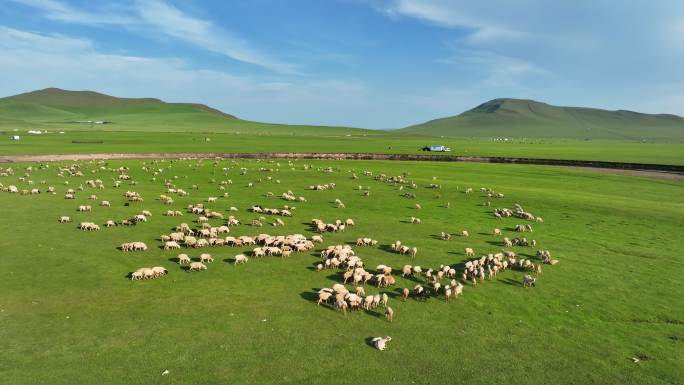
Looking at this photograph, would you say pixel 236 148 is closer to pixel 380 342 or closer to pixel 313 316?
pixel 313 316

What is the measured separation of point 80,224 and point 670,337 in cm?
2896

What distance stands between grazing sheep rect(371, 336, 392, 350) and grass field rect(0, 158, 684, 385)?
0.25m

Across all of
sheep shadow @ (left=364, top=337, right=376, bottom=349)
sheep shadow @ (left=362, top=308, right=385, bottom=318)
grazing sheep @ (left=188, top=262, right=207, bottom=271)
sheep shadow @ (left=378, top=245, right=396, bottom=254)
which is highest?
sheep shadow @ (left=378, top=245, right=396, bottom=254)

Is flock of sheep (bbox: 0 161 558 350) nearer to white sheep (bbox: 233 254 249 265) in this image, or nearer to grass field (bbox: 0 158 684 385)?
white sheep (bbox: 233 254 249 265)

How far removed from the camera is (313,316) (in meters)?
14.9

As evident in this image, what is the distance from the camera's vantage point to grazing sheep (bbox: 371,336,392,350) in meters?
12.9

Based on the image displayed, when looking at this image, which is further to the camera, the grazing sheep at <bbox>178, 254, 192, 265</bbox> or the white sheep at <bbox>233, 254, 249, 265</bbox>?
the white sheep at <bbox>233, 254, 249, 265</bbox>

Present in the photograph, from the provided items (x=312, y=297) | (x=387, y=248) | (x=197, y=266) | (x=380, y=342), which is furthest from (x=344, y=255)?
(x=380, y=342)

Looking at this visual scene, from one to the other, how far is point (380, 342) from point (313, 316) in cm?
290

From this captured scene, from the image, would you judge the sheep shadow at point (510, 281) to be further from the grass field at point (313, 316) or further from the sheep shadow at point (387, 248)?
the sheep shadow at point (387, 248)

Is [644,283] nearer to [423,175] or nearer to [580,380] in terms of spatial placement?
[580,380]

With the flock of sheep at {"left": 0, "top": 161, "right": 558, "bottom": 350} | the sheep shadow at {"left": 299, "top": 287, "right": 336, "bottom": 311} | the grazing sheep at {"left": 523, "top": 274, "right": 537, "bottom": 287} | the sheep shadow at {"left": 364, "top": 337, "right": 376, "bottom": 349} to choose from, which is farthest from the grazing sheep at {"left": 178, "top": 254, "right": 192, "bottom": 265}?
the grazing sheep at {"left": 523, "top": 274, "right": 537, "bottom": 287}

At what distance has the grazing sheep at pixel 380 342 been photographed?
12.9 m

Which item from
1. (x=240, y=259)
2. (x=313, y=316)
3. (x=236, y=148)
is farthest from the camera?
(x=236, y=148)
